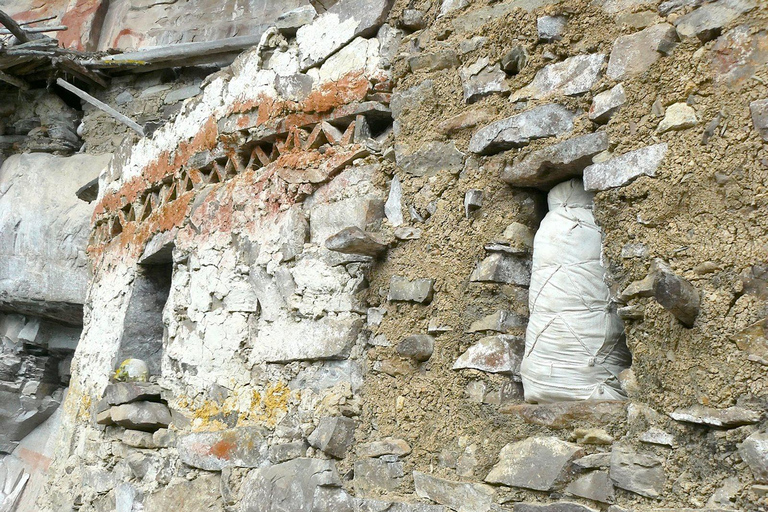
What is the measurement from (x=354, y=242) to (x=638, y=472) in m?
1.15

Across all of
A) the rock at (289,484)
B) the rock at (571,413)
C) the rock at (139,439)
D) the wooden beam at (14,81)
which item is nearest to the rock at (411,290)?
the rock at (571,413)

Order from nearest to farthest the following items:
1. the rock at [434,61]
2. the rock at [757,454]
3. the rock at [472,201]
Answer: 1. the rock at [757,454]
2. the rock at [472,201]
3. the rock at [434,61]

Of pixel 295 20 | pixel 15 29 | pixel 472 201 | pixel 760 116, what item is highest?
pixel 15 29

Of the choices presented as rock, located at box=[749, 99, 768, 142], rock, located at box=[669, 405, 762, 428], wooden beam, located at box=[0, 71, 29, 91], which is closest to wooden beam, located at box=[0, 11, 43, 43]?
wooden beam, located at box=[0, 71, 29, 91]

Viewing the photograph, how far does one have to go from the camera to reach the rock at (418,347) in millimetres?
2352

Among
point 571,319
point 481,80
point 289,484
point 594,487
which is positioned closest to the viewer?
point 594,487

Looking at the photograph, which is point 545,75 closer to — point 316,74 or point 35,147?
point 316,74

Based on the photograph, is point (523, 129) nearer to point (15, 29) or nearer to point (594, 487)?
point (594, 487)

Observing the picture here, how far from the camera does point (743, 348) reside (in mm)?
1651

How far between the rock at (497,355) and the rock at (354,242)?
52cm

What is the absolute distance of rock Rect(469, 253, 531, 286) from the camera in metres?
2.24

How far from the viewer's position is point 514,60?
2.33 m

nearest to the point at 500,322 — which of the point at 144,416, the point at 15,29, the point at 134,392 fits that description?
the point at 144,416

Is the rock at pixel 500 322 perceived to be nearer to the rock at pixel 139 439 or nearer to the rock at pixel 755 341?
the rock at pixel 755 341
